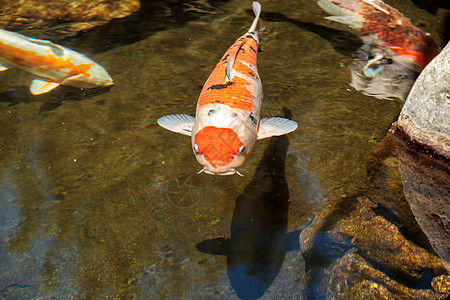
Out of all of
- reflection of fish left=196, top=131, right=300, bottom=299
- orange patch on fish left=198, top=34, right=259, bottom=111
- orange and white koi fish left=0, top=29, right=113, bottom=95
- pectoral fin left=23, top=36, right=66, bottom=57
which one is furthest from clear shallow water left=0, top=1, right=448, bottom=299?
orange patch on fish left=198, top=34, right=259, bottom=111

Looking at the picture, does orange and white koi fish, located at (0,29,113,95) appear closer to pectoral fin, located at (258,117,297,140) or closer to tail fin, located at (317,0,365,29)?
pectoral fin, located at (258,117,297,140)

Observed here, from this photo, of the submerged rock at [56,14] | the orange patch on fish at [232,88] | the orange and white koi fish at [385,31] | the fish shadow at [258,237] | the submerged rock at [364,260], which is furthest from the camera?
the submerged rock at [56,14]

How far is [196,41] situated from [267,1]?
226 cm

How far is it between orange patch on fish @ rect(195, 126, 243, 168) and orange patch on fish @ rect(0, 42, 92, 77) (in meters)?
2.80

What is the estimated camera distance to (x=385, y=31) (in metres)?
6.26

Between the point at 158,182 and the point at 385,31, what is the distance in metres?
4.78

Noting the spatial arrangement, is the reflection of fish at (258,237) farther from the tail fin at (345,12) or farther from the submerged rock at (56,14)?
the submerged rock at (56,14)

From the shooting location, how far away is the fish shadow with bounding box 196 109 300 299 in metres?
3.02

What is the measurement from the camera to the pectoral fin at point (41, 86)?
5047mm

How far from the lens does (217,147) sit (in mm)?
3062

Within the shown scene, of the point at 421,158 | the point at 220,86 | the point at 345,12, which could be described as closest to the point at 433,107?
the point at 421,158

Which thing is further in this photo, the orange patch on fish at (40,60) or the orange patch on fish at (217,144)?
the orange patch on fish at (40,60)

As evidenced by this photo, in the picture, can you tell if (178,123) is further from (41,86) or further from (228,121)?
(41,86)

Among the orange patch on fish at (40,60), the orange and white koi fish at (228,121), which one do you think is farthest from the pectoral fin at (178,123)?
the orange patch on fish at (40,60)
